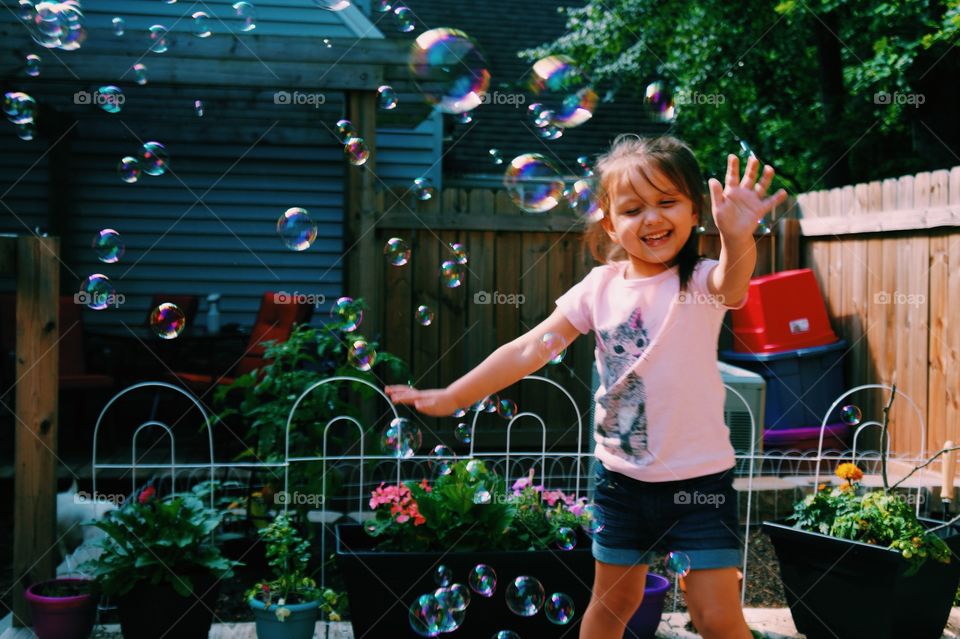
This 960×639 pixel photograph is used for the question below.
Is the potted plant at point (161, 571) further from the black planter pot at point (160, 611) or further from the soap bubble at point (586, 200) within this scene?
the soap bubble at point (586, 200)

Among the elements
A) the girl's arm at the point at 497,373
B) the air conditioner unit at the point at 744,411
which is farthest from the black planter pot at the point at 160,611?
the air conditioner unit at the point at 744,411

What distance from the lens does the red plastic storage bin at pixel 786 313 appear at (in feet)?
20.4

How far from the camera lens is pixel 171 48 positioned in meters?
6.16

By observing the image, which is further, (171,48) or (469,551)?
(171,48)

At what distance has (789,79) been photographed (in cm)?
1085

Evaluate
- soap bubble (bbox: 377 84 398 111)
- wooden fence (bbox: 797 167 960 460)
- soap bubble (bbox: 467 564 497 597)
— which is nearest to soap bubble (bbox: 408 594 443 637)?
soap bubble (bbox: 467 564 497 597)

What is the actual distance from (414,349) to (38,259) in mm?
3454

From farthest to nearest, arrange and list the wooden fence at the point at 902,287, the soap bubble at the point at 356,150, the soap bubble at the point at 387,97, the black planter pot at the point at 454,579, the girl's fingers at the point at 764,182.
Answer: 1. the wooden fence at the point at 902,287
2. the soap bubble at the point at 387,97
3. the soap bubble at the point at 356,150
4. the black planter pot at the point at 454,579
5. the girl's fingers at the point at 764,182

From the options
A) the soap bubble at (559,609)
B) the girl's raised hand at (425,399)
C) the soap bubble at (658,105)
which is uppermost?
the soap bubble at (658,105)

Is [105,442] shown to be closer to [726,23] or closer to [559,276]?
[559,276]

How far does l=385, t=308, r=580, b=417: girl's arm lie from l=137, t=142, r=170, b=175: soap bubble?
2.09 meters

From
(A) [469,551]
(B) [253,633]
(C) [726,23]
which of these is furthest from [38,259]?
(C) [726,23]

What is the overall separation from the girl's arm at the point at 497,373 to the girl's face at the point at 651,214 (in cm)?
35

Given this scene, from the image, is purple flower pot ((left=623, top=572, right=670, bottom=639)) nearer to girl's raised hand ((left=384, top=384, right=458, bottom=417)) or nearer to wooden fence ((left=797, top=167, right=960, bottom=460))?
girl's raised hand ((left=384, top=384, right=458, bottom=417))
